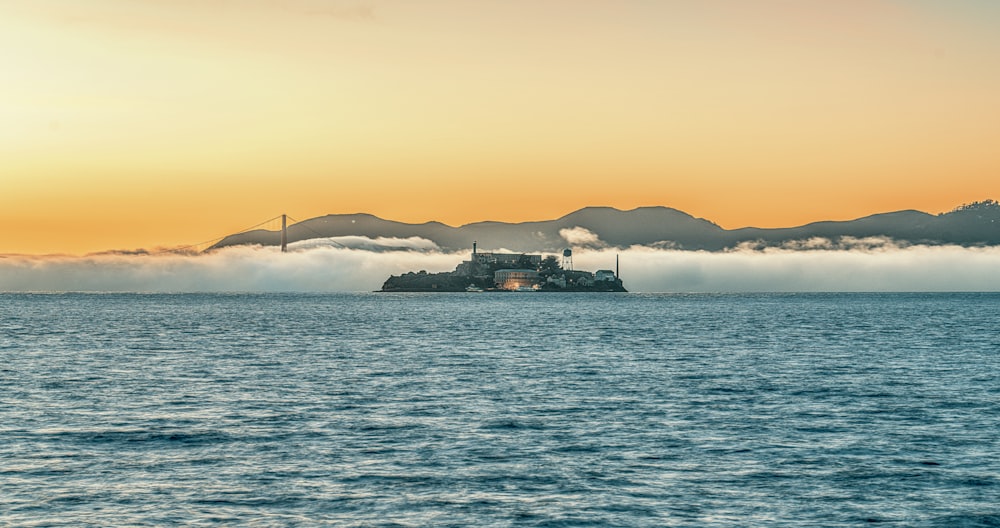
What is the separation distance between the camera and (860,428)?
4262 cm

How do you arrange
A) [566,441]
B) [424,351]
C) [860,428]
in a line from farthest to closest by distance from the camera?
[424,351], [860,428], [566,441]

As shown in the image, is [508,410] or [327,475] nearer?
[327,475]

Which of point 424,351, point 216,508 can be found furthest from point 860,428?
→ point 424,351

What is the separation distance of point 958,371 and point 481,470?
5236 centimetres

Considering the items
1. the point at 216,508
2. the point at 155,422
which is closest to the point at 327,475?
the point at 216,508

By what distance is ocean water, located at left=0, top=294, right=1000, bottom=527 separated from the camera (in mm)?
27109

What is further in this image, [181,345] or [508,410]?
[181,345]

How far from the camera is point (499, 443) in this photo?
3791 cm

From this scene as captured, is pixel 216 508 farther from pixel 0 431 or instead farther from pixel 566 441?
pixel 0 431

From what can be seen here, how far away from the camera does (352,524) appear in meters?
25.2

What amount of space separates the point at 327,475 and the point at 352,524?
6.34m

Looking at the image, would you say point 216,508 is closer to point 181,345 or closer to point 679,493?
point 679,493

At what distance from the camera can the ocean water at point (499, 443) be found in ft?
88.9

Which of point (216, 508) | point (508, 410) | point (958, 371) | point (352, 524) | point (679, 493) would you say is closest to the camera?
point (352, 524)
